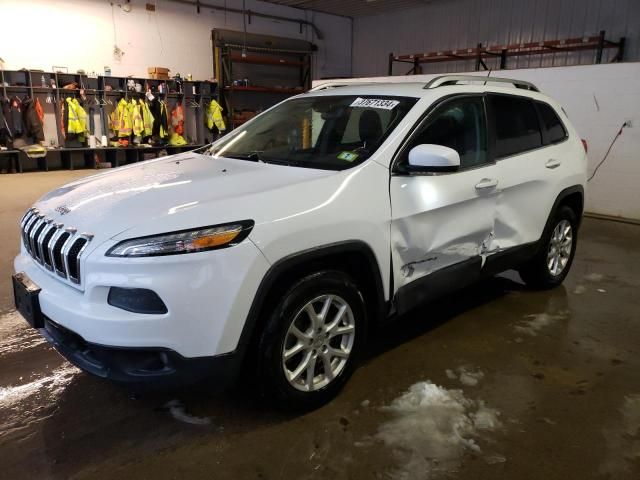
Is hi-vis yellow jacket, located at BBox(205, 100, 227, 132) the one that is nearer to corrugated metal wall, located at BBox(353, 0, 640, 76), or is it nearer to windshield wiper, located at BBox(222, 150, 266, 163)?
corrugated metal wall, located at BBox(353, 0, 640, 76)

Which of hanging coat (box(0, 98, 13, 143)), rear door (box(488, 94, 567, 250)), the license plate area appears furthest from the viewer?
hanging coat (box(0, 98, 13, 143))

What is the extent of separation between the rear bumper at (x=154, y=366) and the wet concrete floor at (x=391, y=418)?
13cm

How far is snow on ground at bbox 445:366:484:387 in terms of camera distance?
2.81 meters

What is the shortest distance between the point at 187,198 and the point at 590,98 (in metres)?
6.99

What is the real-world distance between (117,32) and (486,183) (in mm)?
12002

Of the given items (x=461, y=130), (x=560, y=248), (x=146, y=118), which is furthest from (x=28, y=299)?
(x=146, y=118)

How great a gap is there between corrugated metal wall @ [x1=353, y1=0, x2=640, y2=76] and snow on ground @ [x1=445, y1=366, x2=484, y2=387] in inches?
444

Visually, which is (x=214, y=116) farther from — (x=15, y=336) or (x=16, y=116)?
(x=15, y=336)

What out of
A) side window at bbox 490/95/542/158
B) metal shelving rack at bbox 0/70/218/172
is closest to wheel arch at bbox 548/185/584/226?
side window at bbox 490/95/542/158

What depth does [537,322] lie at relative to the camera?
363cm

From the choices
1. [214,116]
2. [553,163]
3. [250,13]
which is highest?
[250,13]

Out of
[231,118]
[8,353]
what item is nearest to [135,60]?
[231,118]

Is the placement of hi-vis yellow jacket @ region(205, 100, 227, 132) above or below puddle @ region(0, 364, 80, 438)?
above

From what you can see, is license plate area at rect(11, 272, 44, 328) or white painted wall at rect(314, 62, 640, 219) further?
white painted wall at rect(314, 62, 640, 219)
